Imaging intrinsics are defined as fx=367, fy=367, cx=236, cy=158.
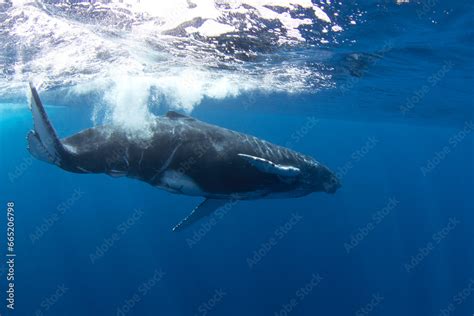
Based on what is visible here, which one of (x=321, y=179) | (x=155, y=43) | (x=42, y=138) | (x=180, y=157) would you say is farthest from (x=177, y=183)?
(x=155, y=43)

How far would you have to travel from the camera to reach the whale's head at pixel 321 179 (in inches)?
381

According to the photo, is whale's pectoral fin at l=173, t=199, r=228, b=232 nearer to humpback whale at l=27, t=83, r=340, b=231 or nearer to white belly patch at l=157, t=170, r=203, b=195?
humpback whale at l=27, t=83, r=340, b=231

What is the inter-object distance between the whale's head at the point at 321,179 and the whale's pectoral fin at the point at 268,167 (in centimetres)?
199

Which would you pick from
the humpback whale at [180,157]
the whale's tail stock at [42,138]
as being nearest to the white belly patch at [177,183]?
the humpback whale at [180,157]

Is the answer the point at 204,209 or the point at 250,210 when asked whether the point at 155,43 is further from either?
the point at 250,210

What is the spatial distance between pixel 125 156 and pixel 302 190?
473 cm

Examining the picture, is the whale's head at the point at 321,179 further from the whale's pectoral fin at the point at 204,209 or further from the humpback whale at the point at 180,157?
the whale's pectoral fin at the point at 204,209

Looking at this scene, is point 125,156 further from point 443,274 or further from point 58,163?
point 443,274

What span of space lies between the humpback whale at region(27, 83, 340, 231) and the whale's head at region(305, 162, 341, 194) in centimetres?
85

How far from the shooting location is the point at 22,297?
1339 inches

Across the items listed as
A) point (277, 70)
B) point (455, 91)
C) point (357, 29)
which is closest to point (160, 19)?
point (357, 29)

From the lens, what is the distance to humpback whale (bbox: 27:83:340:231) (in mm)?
6715

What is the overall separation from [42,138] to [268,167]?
4.12 metres

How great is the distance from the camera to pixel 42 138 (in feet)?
19.7
